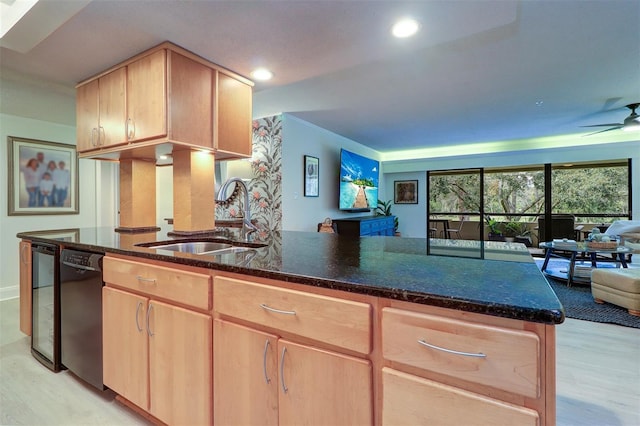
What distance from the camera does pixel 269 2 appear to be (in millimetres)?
1498

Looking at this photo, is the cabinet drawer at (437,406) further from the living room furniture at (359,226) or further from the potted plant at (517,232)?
the potted plant at (517,232)

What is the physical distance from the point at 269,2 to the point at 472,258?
1.52m

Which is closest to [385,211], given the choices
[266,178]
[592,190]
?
[266,178]

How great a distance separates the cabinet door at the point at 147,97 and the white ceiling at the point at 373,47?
0.10 meters

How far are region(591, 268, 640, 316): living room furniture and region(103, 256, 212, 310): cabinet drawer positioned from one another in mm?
3759

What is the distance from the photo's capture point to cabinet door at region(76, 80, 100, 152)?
224 centimetres

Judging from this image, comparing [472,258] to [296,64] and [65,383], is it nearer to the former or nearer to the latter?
[296,64]

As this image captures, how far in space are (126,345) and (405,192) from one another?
22.8ft

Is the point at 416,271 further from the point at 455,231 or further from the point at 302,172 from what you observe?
the point at 455,231

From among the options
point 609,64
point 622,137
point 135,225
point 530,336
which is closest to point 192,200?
point 135,225

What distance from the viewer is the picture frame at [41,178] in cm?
358

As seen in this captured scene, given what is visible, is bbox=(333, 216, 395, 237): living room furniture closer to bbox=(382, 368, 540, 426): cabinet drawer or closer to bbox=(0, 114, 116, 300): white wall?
bbox=(0, 114, 116, 300): white wall

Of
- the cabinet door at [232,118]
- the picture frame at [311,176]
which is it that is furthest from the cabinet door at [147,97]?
the picture frame at [311,176]

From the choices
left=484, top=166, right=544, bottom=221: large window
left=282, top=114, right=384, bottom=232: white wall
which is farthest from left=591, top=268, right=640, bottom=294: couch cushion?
left=484, top=166, right=544, bottom=221: large window
